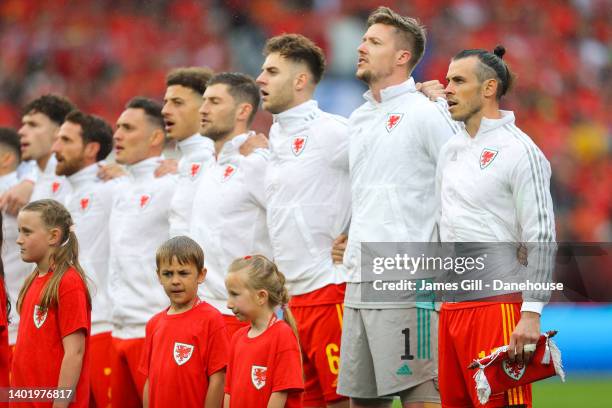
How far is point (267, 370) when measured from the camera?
5.16m

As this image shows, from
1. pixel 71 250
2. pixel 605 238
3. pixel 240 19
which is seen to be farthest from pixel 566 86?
pixel 71 250

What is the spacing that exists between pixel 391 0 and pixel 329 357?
8249 millimetres

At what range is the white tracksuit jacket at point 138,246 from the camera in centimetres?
696

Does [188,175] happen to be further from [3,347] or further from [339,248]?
[3,347]

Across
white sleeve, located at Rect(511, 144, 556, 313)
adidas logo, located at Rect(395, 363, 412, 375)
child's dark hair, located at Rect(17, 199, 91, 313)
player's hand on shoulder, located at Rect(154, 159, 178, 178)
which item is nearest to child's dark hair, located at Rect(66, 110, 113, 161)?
player's hand on shoulder, located at Rect(154, 159, 178, 178)

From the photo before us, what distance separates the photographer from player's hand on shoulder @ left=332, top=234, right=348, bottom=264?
20.0ft

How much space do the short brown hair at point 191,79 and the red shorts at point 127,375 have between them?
1.64 metres

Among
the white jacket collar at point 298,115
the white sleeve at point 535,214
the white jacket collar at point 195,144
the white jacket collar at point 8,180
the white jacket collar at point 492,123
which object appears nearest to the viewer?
the white sleeve at point 535,214

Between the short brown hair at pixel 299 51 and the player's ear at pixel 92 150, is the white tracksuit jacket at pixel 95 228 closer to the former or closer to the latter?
the player's ear at pixel 92 150

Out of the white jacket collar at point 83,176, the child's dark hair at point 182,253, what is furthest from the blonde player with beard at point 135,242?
the child's dark hair at point 182,253

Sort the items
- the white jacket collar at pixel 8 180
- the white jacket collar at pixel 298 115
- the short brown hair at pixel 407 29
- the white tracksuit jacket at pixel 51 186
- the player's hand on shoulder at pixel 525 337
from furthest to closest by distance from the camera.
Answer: the white jacket collar at pixel 8 180, the white tracksuit jacket at pixel 51 186, the white jacket collar at pixel 298 115, the short brown hair at pixel 407 29, the player's hand on shoulder at pixel 525 337

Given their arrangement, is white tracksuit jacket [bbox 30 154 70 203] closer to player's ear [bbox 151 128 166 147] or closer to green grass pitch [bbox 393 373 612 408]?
player's ear [bbox 151 128 166 147]

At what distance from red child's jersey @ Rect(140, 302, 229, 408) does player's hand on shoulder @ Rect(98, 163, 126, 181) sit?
241 centimetres

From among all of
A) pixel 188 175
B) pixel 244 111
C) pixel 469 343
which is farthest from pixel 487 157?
pixel 188 175
